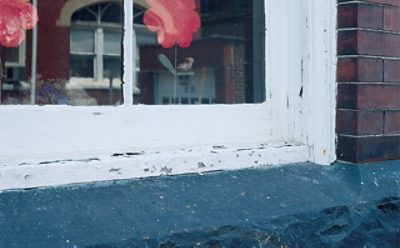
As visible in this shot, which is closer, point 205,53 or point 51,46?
point 205,53

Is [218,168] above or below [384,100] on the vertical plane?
below

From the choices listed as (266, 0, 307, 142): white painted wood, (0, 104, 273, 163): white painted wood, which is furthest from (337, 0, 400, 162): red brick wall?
(0, 104, 273, 163): white painted wood

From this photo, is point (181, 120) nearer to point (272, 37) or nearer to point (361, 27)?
point (272, 37)

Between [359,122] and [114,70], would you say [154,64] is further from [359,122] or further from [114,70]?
[359,122]

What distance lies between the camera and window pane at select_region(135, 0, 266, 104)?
1.94 meters

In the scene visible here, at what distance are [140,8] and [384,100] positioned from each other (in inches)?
38.4

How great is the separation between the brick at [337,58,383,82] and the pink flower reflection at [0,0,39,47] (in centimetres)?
112

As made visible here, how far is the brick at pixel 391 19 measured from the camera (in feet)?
6.63

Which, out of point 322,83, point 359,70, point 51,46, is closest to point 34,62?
point 51,46

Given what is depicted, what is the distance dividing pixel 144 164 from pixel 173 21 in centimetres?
64

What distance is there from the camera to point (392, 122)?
206cm

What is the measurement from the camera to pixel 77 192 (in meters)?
1.44

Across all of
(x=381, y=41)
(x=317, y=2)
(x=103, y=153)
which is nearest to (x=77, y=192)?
(x=103, y=153)

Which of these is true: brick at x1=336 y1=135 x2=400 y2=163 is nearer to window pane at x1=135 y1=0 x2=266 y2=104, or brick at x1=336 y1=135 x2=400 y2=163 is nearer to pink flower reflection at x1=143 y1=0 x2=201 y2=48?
window pane at x1=135 y1=0 x2=266 y2=104
